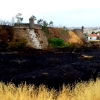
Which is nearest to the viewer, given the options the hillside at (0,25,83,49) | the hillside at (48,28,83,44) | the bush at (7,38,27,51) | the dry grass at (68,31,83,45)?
the bush at (7,38,27,51)

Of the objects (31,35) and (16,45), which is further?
(31,35)

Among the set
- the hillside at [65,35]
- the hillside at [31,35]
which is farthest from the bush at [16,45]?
the hillside at [65,35]

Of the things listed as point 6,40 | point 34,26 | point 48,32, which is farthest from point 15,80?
point 48,32

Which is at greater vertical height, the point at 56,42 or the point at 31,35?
the point at 31,35

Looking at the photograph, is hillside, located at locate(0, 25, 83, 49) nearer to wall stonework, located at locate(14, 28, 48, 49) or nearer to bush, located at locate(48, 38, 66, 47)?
wall stonework, located at locate(14, 28, 48, 49)

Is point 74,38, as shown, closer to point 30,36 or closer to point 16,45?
point 30,36

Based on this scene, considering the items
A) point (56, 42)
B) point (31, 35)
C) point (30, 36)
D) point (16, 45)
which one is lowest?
point (56, 42)

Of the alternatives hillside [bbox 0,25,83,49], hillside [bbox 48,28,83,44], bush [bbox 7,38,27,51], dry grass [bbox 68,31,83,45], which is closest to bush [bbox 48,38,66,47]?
hillside [bbox 0,25,83,49]

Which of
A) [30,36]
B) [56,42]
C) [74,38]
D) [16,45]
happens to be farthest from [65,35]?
[16,45]

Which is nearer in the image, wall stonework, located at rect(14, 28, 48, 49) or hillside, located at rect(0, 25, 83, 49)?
hillside, located at rect(0, 25, 83, 49)

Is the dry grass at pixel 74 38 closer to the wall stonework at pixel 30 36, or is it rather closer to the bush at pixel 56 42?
the bush at pixel 56 42

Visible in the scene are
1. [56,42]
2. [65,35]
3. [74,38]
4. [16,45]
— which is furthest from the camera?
[74,38]

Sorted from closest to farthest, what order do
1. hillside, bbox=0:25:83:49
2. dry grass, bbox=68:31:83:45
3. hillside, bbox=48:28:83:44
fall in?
hillside, bbox=0:25:83:49
hillside, bbox=48:28:83:44
dry grass, bbox=68:31:83:45

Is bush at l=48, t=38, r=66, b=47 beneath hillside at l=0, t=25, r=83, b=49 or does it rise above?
beneath
